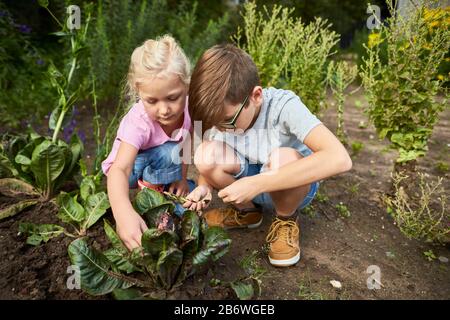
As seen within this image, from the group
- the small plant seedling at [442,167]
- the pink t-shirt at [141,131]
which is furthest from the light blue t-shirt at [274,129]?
the small plant seedling at [442,167]

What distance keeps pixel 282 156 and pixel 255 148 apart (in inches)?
7.6

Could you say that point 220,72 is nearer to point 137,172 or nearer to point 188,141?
point 188,141

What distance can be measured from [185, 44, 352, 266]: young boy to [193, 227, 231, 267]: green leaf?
0.46ft

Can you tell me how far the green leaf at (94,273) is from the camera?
1568 mm

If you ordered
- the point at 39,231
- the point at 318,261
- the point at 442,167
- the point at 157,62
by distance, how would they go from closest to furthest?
the point at 157,62 < the point at 39,231 < the point at 318,261 < the point at 442,167

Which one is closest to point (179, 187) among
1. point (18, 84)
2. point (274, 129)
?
point (274, 129)

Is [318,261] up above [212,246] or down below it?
below

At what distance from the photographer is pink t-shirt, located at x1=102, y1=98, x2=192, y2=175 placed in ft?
6.36

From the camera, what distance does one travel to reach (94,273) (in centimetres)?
159

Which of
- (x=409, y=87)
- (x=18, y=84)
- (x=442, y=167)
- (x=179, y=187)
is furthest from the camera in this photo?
(x=18, y=84)

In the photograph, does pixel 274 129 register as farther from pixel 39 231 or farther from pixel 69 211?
pixel 39 231

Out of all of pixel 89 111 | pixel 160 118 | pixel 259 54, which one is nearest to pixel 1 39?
pixel 89 111

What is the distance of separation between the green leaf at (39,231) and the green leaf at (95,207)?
0.13m

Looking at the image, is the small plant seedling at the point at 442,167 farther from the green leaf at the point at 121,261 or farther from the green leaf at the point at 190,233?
the green leaf at the point at 121,261
